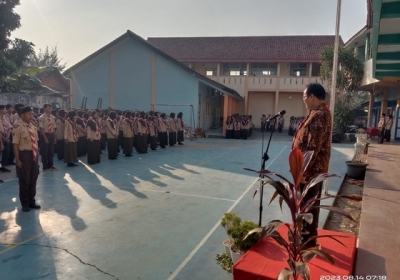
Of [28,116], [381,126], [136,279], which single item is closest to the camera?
[136,279]

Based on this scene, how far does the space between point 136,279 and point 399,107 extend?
54.4ft

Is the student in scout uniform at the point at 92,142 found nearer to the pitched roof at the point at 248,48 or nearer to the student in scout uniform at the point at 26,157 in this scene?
the student in scout uniform at the point at 26,157

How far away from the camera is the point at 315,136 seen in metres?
3.12

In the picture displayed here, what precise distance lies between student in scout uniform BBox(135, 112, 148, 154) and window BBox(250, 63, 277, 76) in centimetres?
1643

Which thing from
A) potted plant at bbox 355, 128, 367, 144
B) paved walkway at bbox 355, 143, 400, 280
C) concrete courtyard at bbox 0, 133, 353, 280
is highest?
Result: potted plant at bbox 355, 128, 367, 144

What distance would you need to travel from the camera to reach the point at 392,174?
25.3ft

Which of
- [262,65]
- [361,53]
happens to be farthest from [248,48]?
[361,53]

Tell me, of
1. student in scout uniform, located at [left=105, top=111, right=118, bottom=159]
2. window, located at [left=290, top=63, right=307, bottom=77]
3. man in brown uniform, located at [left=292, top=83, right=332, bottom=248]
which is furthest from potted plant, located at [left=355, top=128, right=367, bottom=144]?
window, located at [left=290, top=63, right=307, bottom=77]

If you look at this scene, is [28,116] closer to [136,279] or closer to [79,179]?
[79,179]

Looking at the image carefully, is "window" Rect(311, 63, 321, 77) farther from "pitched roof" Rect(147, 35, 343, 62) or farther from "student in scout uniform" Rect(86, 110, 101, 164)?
"student in scout uniform" Rect(86, 110, 101, 164)

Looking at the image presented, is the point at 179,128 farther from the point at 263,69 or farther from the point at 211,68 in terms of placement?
the point at 263,69

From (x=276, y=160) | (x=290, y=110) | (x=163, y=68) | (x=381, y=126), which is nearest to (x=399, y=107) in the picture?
(x=381, y=126)

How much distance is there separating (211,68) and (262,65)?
4.22 metres

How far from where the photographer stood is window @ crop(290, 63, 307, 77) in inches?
1011
